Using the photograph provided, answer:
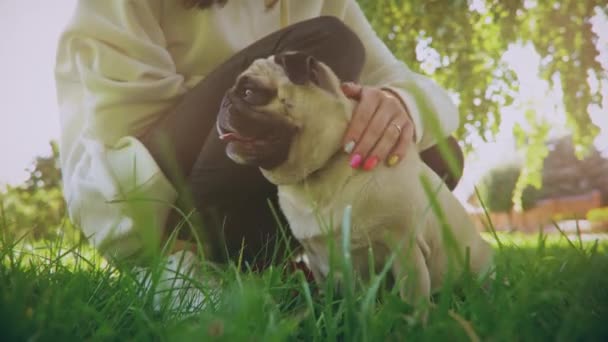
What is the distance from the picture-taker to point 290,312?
0.80 m

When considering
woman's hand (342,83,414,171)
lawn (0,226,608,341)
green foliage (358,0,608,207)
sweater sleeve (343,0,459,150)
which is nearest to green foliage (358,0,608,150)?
green foliage (358,0,608,207)

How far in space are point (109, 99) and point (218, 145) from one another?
315 millimetres

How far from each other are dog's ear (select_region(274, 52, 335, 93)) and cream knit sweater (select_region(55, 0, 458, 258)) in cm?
23

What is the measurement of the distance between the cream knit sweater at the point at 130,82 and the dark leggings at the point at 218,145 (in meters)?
0.08

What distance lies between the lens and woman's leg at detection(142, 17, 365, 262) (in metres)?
1.29

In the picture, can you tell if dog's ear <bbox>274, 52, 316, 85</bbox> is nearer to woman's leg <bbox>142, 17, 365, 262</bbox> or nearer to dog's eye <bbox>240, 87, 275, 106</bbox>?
dog's eye <bbox>240, 87, 275, 106</bbox>

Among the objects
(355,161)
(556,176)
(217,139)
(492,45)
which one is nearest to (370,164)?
(355,161)

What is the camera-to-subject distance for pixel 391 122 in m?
1.10

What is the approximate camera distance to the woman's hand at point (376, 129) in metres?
1.01

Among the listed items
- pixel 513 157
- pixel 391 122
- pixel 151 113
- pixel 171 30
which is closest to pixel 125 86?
pixel 151 113

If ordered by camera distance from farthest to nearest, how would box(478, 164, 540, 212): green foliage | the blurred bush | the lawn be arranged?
the blurred bush
box(478, 164, 540, 212): green foliage
the lawn

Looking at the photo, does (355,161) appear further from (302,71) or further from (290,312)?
(290,312)

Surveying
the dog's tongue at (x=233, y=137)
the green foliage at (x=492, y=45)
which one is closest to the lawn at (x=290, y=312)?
the dog's tongue at (x=233, y=137)

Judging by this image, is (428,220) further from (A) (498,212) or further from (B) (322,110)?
(A) (498,212)
